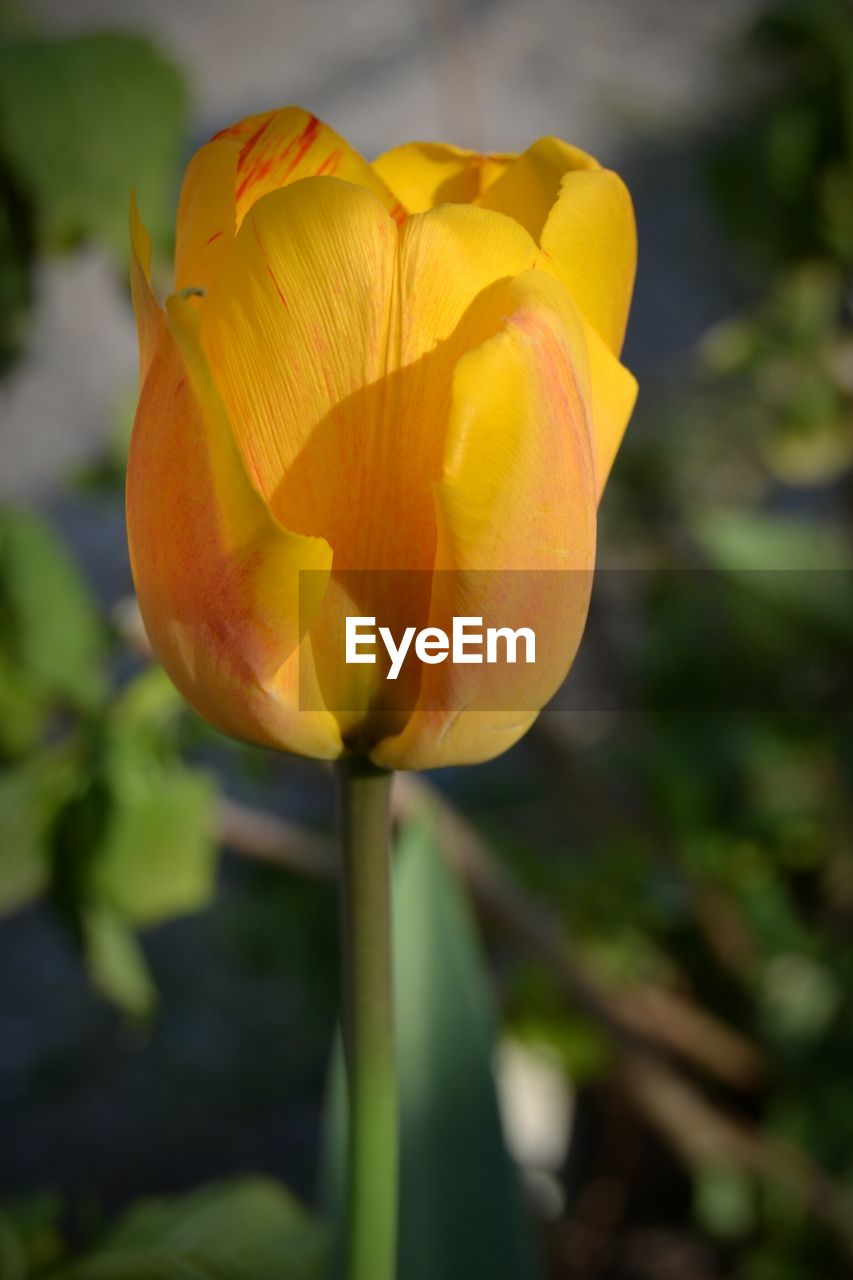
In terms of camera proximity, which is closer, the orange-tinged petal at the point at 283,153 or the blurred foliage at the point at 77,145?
the orange-tinged petal at the point at 283,153

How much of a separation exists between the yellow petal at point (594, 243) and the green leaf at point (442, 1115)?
7.7 inches

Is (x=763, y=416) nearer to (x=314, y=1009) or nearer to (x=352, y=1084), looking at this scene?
(x=314, y=1009)

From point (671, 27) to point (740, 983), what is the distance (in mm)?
952

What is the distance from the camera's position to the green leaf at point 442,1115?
1.04 ft

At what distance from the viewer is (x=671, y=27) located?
1307mm

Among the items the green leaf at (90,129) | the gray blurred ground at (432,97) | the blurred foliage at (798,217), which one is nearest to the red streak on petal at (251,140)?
the green leaf at (90,129)

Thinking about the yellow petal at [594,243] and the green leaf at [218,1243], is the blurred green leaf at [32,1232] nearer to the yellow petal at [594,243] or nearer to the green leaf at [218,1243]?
the green leaf at [218,1243]

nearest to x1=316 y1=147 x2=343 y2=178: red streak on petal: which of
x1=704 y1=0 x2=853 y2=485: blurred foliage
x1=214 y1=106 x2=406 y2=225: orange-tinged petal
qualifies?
x1=214 y1=106 x2=406 y2=225: orange-tinged petal

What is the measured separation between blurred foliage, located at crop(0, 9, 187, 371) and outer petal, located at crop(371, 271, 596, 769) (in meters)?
0.25

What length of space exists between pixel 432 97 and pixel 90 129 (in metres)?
1.00

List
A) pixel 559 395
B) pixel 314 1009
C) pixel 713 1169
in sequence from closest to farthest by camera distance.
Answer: pixel 559 395, pixel 713 1169, pixel 314 1009

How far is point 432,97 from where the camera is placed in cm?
130

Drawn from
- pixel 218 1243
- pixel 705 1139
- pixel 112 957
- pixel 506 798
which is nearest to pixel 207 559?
pixel 218 1243

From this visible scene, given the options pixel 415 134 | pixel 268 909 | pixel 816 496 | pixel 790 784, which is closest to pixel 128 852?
pixel 268 909
